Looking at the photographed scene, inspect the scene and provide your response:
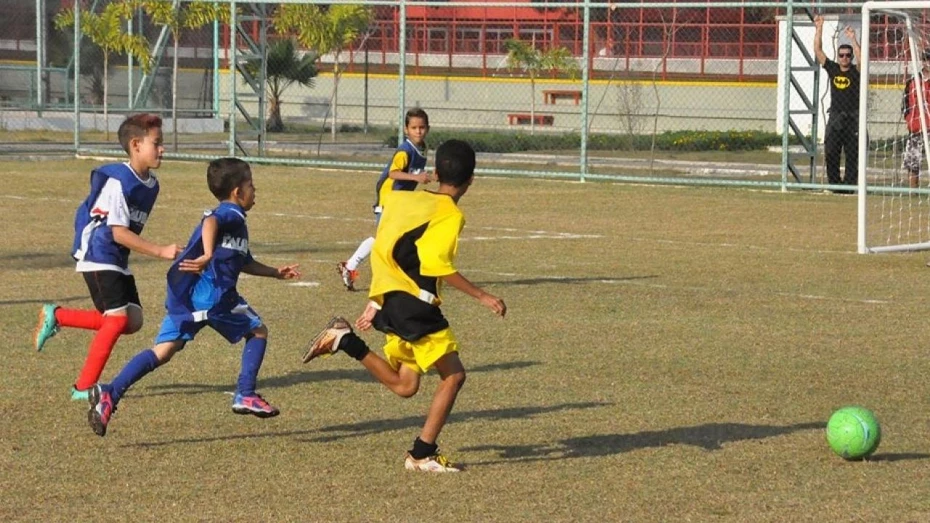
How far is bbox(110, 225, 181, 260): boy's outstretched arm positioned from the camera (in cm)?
748

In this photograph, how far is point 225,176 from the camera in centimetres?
779

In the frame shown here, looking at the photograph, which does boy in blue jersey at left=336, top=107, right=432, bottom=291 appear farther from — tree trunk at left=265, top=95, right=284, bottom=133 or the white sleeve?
tree trunk at left=265, top=95, right=284, bottom=133

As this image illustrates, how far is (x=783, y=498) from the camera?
259 inches

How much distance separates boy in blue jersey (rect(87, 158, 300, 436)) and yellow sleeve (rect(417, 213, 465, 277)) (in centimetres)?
121

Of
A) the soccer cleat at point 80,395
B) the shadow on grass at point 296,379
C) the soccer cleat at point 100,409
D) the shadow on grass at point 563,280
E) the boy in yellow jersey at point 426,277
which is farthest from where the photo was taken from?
the shadow on grass at point 563,280

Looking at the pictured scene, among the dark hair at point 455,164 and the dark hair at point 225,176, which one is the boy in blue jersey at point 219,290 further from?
the dark hair at point 455,164

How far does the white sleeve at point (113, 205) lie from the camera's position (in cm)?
785

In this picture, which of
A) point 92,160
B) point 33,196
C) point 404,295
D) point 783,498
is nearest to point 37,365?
point 404,295

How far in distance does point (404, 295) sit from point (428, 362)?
30 centimetres

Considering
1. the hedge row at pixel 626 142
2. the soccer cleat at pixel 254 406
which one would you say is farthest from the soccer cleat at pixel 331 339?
the hedge row at pixel 626 142

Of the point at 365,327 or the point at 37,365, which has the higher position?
the point at 365,327

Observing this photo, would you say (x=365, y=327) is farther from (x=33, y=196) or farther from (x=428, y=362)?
(x=33, y=196)

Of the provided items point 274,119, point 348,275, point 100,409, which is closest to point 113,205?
point 100,409

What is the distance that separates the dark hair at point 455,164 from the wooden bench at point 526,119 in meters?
33.6
